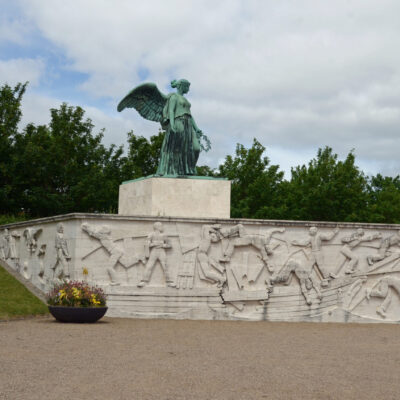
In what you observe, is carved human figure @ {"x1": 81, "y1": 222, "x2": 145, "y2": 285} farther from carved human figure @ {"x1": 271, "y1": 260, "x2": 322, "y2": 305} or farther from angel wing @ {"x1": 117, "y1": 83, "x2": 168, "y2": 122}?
angel wing @ {"x1": 117, "y1": 83, "x2": 168, "y2": 122}

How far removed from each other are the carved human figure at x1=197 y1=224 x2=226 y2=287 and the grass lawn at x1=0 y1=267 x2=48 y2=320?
4531mm

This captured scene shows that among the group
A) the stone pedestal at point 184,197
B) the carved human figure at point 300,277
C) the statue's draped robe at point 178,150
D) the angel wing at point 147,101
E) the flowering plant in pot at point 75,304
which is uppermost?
the angel wing at point 147,101

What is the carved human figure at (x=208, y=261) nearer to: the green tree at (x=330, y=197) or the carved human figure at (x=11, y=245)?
the carved human figure at (x=11, y=245)

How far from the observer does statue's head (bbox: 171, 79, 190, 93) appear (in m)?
20.9

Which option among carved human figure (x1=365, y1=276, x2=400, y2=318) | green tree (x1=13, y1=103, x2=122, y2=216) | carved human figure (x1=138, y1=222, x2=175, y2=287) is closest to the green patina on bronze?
carved human figure (x1=138, y1=222, x2=175, y2=287)

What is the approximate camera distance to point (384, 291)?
1912 cm

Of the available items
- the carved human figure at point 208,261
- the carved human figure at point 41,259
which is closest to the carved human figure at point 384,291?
the carved human figure at point 208,261

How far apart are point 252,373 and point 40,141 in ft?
109

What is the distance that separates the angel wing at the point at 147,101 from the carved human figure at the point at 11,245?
21.7ft

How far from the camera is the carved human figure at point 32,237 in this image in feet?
69.3

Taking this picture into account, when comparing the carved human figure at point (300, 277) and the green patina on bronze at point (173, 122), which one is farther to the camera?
the green patina on bronze at point (173, 122)

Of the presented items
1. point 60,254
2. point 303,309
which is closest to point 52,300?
point 60,254

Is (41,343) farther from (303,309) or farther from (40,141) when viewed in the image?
(40,141)

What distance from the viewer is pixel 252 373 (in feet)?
30.7
